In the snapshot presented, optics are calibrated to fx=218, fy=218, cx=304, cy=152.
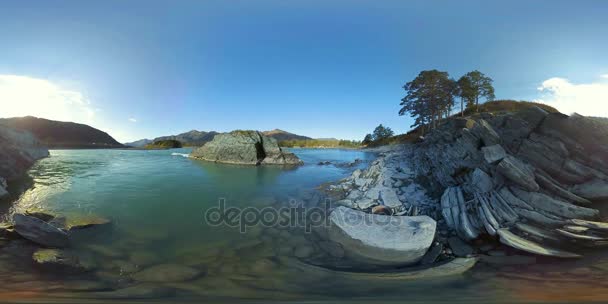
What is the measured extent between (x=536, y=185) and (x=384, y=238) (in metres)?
6.30

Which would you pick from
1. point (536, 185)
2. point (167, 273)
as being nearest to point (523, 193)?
point (536, 185)

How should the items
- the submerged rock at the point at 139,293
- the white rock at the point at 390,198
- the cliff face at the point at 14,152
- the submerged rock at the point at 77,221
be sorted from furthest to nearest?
the cliff face at the point at 14,152 → the white rock at the point at 390,198 → the submerged rock at the point at 77,221 → the submerged rock at the point at 139,293

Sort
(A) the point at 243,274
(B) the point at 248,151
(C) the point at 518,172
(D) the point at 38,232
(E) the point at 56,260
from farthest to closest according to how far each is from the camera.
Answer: (B) the point at 248,151
(C) the point at 518,172
(D) the point at 38,232
(A) the point at 243,274
(E) the point at 56,260

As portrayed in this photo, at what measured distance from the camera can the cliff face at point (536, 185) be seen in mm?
7082

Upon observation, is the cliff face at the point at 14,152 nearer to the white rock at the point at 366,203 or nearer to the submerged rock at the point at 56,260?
the submerged rock at the point at 56,260

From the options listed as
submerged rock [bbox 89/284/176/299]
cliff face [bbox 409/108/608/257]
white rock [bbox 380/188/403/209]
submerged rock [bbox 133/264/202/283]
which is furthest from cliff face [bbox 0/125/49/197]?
cliff face [bbox 409/108/608/257]

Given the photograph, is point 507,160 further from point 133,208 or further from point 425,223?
point 133,208

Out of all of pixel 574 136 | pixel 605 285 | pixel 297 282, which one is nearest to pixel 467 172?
pixel 574 136

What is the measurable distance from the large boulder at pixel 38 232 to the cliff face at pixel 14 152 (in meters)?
10.6

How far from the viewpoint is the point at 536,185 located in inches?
330

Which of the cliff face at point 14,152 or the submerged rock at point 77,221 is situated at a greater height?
the cliff face at point 14,152

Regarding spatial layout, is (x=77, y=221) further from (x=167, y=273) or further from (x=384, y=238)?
(x=384, y=238)

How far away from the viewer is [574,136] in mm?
8938

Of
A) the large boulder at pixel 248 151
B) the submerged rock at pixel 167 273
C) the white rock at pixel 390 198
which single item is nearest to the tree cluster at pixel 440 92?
the large boulder at pixel 248 151
